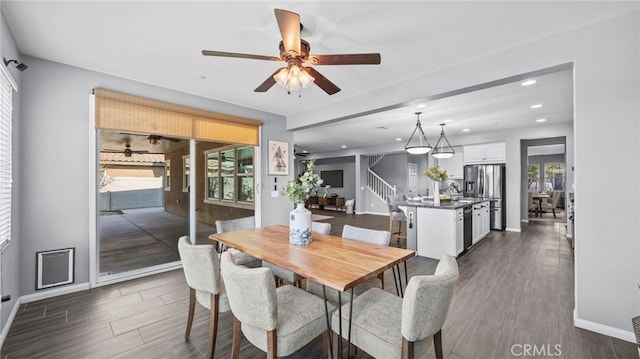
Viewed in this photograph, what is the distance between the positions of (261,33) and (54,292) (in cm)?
351

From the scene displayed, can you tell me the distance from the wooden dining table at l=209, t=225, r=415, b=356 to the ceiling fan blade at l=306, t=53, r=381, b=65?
4.66 ft

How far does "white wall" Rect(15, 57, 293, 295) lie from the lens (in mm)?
2666

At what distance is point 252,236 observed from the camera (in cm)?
249

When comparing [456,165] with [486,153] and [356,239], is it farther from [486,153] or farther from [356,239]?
[356,239]

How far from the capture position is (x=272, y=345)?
4.41ft

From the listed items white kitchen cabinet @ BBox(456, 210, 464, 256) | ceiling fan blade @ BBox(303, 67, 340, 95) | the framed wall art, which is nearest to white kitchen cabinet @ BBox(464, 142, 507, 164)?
white kitchen cabinet @ BBox(456, 210, 464, 256)

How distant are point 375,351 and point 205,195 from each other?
3.78m

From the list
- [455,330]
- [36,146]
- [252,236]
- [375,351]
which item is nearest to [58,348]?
[252,236]

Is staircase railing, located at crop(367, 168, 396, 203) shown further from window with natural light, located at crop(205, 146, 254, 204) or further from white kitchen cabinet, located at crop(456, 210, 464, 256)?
window with natural light, located at crop(205, 146, 254, 204)

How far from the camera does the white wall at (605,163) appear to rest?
6.52ft

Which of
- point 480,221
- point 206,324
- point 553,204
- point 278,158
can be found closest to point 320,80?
point 206,324

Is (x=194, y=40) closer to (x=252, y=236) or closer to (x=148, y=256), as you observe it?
(x=252, y=236)

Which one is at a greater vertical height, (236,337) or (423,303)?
(423,303)

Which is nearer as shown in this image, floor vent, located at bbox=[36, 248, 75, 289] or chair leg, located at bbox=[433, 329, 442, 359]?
chair leg, located at bbox=[433, 329, 442, 359]
